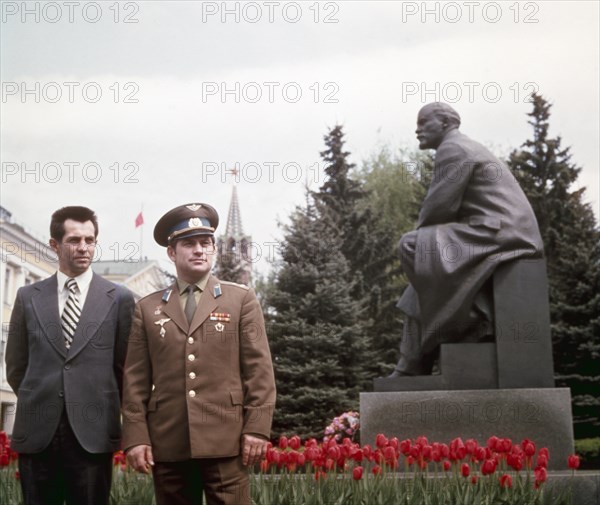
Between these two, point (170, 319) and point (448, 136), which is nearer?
point (170, 319)

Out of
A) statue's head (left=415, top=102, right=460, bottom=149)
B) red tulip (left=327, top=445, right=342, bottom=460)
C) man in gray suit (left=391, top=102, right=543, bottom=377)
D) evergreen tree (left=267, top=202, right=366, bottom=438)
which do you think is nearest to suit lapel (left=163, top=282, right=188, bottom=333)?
red tulip (left=327, top=445, right=342, bottom=460)

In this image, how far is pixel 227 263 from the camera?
19.6 meters

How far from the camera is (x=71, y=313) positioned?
3459 millimetres

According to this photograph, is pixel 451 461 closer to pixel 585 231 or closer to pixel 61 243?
pixel 61 243

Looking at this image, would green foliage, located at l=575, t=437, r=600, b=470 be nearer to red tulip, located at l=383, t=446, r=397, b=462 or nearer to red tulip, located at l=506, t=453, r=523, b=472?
red tulip, located at l=506, t=453, r=523, b=472

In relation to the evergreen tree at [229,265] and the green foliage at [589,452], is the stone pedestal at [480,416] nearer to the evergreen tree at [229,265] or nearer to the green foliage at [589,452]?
the green foliage at [589,452]

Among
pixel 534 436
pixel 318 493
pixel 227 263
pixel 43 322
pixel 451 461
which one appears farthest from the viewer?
pixel 227 263

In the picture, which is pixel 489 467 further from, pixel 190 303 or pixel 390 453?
pixel 190 303

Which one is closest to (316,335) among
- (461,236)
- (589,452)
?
(589,452)

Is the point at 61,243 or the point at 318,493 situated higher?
the point at 61,243

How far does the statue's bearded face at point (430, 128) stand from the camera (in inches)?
277

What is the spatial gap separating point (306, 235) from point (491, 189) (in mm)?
11246

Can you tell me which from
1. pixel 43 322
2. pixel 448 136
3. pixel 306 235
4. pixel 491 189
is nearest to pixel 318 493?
pixel 43 322

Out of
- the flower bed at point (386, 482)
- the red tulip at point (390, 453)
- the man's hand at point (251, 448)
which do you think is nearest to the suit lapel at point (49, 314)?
the man's hand at point (251, 448)
